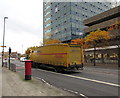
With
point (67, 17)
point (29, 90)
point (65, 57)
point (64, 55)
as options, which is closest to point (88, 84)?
point (29, 90)

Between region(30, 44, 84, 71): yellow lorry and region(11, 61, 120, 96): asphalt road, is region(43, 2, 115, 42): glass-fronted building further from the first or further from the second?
region(11, 61, 120, 96): asphalt road

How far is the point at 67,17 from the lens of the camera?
206ft

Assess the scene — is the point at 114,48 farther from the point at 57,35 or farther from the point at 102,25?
the point at 57,35

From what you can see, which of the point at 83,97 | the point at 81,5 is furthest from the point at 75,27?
the point at 83,97

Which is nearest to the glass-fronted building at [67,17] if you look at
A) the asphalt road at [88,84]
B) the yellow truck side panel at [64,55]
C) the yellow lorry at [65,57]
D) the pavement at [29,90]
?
the yellow truck side panel at [64,55]

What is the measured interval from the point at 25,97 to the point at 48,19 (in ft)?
255

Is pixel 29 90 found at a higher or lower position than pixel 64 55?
lower

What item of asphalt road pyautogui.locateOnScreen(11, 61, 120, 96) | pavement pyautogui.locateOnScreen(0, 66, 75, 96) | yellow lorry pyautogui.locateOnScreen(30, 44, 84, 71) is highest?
yellow lorry pyautogui.locateOnScreen(30, 44, 84, 71)

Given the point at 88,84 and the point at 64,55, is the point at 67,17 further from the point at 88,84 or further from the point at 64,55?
the point at 88,84

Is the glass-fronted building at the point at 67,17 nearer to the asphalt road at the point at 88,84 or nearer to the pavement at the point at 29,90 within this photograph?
the asphalt road at the point at 88,84

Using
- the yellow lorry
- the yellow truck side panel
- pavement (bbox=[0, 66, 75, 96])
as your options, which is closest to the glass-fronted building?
the yellow truck side panel

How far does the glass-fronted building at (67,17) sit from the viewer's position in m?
62.0

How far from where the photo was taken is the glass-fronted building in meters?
62.0

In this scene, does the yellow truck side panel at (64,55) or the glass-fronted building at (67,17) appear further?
the glass-fronted building at (67,17)
